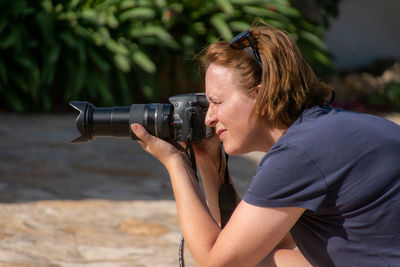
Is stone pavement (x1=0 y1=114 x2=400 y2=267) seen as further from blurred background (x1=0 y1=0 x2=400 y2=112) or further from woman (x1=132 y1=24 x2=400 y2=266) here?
blurred background (x1=0 y1=0 x2=400 y2=112)

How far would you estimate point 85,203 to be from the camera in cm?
329

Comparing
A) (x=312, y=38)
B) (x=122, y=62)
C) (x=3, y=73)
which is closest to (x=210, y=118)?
(x=122, y=62)

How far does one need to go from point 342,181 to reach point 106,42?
509 centimetres

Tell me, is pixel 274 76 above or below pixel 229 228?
above

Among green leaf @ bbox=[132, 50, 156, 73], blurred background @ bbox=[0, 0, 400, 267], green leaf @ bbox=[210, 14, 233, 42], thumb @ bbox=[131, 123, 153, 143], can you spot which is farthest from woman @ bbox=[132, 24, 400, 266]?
green leaf @ bbox=[210, 14, 233, 42]

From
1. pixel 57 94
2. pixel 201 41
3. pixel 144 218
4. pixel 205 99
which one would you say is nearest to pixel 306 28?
pixel 201 41

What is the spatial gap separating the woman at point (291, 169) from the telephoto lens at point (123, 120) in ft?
0.51

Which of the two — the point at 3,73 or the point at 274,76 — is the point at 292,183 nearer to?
the point at 274,76

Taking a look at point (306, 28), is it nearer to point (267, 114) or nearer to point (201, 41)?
point (201, 41)

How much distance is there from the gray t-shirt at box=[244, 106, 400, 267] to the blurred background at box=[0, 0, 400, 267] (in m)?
0.70

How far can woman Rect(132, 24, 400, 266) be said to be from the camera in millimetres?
1499

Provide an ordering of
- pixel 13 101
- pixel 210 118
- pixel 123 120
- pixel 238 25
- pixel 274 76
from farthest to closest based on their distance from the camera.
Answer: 1. pixel 238 25
2. pixel 13 101
3. pixel 123 120
4. pixel 210 118
5. pixel 274 76

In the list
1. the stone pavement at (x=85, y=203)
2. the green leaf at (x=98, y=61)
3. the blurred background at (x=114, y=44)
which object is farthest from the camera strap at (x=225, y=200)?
the green leaf at (x=98, y=61)

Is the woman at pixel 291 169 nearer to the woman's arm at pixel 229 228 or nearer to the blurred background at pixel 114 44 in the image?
the woman's arm at pixel 229 228
